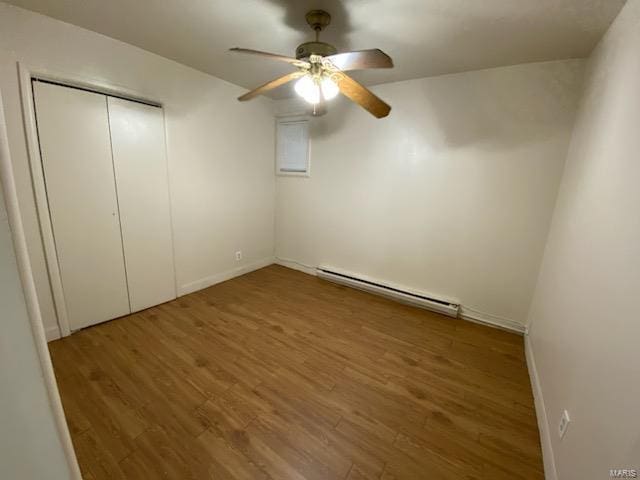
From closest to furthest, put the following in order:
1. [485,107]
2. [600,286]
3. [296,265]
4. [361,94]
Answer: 1. [600,286]
2. [361,94]
3. [485,107]
4. [296,265]

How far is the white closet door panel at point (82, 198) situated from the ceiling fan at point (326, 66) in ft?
4.65

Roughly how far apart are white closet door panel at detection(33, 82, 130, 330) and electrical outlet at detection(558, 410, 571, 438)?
3203 millimetres

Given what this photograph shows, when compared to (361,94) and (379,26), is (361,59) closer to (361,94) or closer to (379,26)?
(361,94)

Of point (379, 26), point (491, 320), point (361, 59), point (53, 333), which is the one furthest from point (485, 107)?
point (53, 333)

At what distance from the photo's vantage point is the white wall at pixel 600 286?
896 mm

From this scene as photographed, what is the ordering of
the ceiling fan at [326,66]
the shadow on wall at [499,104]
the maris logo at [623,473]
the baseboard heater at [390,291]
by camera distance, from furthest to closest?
the baseboard heater at [390,291] → the shadow on wall at [499,104] → the ceiling fan at [326,66] → the maris logo at [623,473]

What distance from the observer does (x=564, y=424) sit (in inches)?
47.8

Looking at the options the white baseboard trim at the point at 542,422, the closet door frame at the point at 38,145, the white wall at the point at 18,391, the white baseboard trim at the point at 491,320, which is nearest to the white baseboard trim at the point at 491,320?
the white baseboard trim at the point at 491,320

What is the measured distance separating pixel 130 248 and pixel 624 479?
320cm

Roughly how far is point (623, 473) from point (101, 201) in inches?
128

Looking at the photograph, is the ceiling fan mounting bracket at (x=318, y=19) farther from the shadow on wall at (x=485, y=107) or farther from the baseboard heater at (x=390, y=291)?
the baseboard heater at (x=390, y=291)

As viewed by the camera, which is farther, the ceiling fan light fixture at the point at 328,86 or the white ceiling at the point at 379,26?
the ceiling fan light fixture at the point at 328,86

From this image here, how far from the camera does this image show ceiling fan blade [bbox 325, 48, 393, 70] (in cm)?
137

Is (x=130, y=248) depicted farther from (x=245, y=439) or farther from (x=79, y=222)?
(x=245, y=439)
